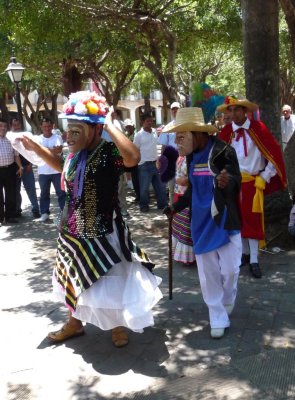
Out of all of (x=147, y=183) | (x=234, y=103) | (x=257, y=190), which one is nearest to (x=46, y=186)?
(x=147, y=183)

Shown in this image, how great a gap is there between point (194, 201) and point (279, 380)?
148cm

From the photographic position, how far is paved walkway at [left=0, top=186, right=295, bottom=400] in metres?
3.34

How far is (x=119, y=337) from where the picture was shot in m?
3.98

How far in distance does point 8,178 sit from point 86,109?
21.6 feet

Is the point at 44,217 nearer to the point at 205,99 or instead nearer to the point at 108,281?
the point at 205,99

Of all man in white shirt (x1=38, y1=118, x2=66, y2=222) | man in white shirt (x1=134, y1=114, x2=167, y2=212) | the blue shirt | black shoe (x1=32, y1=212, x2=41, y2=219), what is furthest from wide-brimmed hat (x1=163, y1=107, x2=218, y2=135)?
black shoe (x1=32, y1=212, x2=41, y2=219)

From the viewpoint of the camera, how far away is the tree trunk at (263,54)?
21.6ft

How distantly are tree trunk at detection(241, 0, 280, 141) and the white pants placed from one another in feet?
10.2

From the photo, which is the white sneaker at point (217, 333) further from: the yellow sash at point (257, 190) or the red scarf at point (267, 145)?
the red scarf at point (267, 145)

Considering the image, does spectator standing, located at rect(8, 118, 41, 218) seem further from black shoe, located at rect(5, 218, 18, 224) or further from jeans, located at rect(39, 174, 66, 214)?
jeans, located at rect(39, 174, 66, 214)

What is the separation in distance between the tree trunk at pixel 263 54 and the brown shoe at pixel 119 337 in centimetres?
383

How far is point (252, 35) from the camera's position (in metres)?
6.62

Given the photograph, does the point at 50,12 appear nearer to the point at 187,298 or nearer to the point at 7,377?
the point at 187,298

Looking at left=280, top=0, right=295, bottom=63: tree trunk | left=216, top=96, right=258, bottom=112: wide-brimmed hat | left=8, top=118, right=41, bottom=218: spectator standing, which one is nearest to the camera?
left=216, top=96, right=258, bottom=112: wide-brimmed hat
